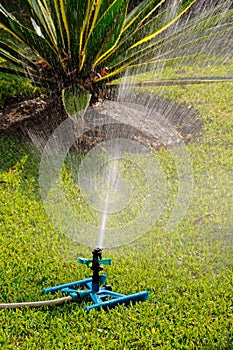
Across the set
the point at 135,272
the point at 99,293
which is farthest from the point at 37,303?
the point at 135,272

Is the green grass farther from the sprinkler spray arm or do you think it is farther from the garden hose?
the sprinkler spray arm

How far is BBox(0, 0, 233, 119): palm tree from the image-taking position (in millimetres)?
4375

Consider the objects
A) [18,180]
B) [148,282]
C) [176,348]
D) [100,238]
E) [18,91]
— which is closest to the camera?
[176,348]

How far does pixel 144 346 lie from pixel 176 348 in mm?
152

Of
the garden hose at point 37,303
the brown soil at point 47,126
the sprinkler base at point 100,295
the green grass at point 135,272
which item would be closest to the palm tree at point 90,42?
the brown soil at point 47,126

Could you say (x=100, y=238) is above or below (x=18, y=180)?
below

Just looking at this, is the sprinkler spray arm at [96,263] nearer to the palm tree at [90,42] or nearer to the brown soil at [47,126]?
the palm tree at [90,42]

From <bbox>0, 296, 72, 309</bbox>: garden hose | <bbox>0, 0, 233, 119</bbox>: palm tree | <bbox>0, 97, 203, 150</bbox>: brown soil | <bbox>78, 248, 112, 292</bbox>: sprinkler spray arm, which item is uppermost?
<bbox>0, 0, 233, 119</bbox>: palm tree

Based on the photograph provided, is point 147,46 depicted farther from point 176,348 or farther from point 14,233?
point 176,348

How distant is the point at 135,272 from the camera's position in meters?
3.29

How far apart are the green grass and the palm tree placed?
27.0 inches

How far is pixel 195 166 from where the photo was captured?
4629mm

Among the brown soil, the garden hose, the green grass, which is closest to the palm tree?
the brown soil

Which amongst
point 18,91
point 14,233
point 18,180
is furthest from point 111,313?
point 18,91
